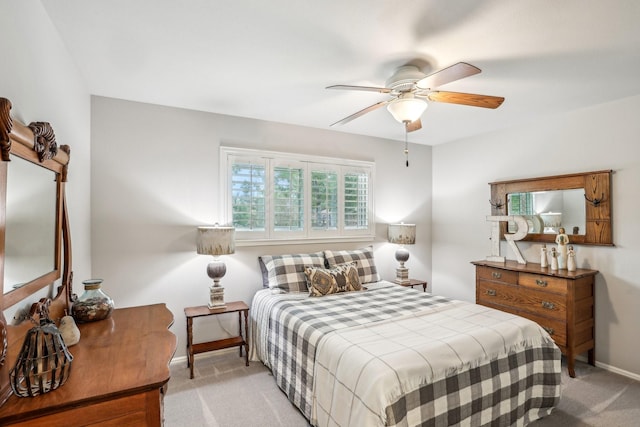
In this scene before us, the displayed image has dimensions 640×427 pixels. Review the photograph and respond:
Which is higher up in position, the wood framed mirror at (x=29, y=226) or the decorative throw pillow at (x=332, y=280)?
the wood framed mirror at (x=29, y=226)

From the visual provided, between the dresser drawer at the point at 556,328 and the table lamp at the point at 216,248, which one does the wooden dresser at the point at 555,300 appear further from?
the table lamp at the point at 216,248

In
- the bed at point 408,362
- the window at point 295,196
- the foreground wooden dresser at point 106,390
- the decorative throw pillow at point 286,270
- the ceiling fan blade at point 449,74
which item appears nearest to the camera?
the foreground wooden dresser at point 106,390

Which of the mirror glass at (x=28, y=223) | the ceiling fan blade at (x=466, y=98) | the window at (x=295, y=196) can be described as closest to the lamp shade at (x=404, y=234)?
the window at (x=295, y=196)

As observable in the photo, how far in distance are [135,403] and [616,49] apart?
329 cm

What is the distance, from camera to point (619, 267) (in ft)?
10.0

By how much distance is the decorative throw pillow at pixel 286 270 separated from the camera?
129 inches

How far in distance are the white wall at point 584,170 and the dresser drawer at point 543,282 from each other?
0.54 meters

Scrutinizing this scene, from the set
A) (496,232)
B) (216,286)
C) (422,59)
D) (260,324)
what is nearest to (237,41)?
(422,59)

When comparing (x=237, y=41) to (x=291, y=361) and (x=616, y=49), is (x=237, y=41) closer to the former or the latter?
(x=291, y=361)

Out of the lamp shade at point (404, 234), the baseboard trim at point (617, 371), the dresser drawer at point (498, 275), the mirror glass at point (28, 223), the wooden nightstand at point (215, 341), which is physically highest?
the mirror glass at point (28, 223)

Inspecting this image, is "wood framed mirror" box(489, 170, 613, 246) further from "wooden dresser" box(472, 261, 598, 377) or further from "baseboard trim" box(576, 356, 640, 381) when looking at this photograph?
"baseboard trim" box(576, 356, 640, 381)

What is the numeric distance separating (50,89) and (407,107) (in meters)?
2.26

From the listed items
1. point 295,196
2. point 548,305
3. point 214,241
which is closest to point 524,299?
point 548,305

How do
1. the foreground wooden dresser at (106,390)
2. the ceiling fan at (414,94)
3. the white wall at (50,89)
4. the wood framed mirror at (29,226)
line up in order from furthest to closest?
the ceiling fan at (414,94) → the white wall at (50,89) → the wood framed mirror at (29,226) → the foreground wooden dresser at (106,390)
